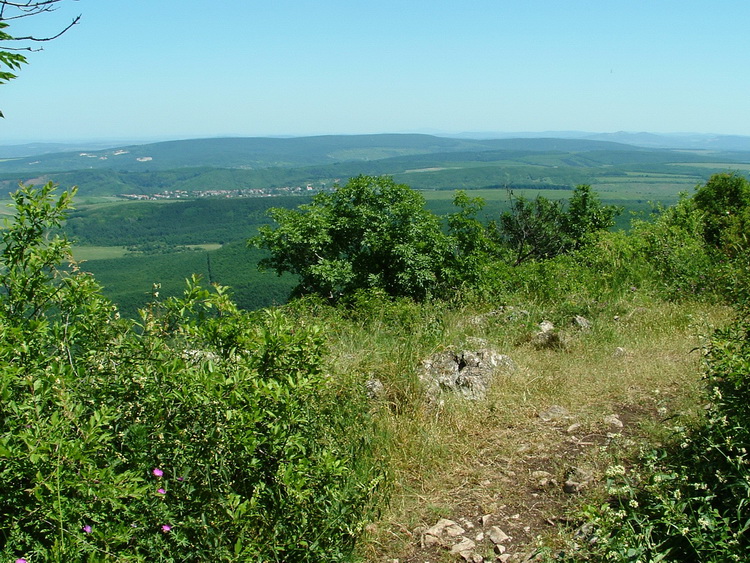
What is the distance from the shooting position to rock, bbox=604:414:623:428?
12.7ft

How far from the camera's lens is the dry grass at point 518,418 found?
10.1ft

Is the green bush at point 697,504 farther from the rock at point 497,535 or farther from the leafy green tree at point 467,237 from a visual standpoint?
the leafy green tree at point 467,237

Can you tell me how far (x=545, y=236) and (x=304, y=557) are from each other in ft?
68.1

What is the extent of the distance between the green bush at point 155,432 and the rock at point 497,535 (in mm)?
621

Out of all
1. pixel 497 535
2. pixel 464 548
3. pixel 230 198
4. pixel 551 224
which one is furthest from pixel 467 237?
pixel 230 198

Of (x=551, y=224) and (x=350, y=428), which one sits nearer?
(x=350, y=428)

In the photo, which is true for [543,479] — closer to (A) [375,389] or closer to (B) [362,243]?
(A) [375,389]

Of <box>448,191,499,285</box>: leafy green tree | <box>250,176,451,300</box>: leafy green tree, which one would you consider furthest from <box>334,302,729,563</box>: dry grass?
<box>448,191,499,285</box>: leafy green tree

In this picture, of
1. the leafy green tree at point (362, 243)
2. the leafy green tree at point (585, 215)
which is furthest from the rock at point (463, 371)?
the leafy green tree at point (585, 215)

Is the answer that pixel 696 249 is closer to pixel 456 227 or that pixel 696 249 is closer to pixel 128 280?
pixel 456 227

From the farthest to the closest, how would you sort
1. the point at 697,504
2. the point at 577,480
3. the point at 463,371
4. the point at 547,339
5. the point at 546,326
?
1. the point at 546,326
2. the point at 547,339
3. the point at 463,371
4. the point at 577,480
5. the point at 697,504

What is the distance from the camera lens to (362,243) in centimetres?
1436

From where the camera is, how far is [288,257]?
589 inches

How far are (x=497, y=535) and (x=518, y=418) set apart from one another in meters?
1.30
